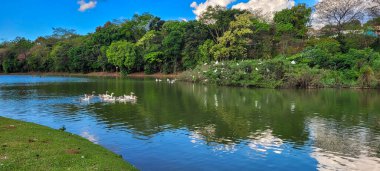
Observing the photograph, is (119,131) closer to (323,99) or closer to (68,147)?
(68,147)

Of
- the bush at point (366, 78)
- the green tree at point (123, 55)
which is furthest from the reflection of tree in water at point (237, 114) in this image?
the green tree at point (123, 55)

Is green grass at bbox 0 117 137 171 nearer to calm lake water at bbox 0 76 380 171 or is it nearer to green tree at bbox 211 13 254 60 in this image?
calm lake water at bbox 0 76 380 171

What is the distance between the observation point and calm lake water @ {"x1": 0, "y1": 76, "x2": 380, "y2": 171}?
13.8 m

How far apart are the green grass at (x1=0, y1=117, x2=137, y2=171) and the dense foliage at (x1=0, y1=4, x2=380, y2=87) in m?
35.2

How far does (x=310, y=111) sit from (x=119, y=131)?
47.8 ft

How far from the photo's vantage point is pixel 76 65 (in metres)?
96.7

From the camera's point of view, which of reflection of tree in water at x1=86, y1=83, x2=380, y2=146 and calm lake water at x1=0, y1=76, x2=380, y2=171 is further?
reflection of tree in water at x1=86, y1=83, x2=380, y2=146

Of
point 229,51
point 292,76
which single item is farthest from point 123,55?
point 292,76

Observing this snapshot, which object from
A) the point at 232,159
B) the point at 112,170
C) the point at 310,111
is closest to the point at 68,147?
the point at 112,170

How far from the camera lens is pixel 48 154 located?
36.2ft

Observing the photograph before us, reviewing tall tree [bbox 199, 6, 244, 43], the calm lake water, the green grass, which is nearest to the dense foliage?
tall tree [bbox 199, 6, 244, 43]

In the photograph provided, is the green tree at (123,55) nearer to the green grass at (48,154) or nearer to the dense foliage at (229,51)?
the dense foliage at (229,51)

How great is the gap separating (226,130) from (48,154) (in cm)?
1050

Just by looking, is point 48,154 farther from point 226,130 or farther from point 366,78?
point 366,78
